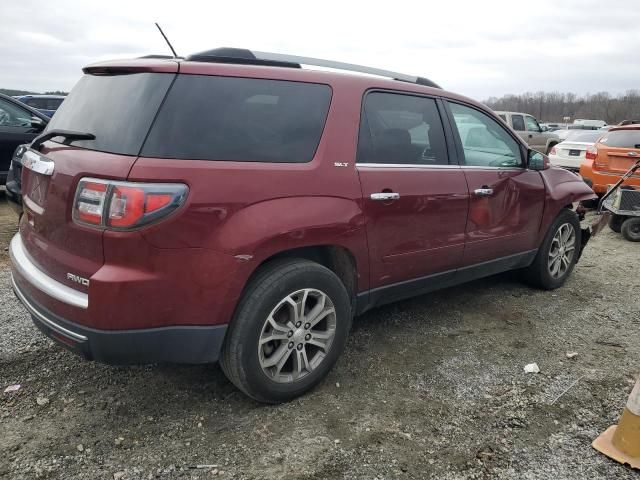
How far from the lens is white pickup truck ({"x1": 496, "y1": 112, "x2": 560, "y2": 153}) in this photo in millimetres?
17359

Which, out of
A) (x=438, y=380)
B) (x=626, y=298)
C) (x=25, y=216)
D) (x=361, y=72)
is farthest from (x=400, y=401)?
(x=626, y=298)

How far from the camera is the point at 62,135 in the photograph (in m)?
2.60

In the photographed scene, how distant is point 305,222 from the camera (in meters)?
2.64

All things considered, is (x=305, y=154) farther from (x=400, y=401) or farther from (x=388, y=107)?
(x=400, y=401)

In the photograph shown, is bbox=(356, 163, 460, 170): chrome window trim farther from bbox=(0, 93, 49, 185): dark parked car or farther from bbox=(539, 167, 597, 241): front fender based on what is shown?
bbox=(0, 93, 49, 185): dark parked car

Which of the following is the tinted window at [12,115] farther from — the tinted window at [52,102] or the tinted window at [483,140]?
the tinted window at [52,102]

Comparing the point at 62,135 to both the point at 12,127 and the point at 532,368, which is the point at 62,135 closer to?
the point at 532,368

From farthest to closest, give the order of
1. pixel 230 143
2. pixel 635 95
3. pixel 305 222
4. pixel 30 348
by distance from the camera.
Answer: pixel 635 95, pixel 30 348, pixel 305 222, pixel 230 143

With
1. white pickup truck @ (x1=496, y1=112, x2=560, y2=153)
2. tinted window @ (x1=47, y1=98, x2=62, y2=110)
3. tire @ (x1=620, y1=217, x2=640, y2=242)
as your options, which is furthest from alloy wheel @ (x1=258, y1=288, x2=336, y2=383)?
tinted window @ (x1=47, y1=98, x2=62, y2=110)

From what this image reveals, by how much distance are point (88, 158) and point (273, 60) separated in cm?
113

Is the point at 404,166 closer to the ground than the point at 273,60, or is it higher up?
closer to the ground

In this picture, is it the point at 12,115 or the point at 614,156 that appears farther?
the point at 614,156

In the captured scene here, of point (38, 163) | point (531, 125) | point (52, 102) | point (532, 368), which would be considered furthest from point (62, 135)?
point (531, 125)

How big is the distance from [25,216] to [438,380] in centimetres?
256
